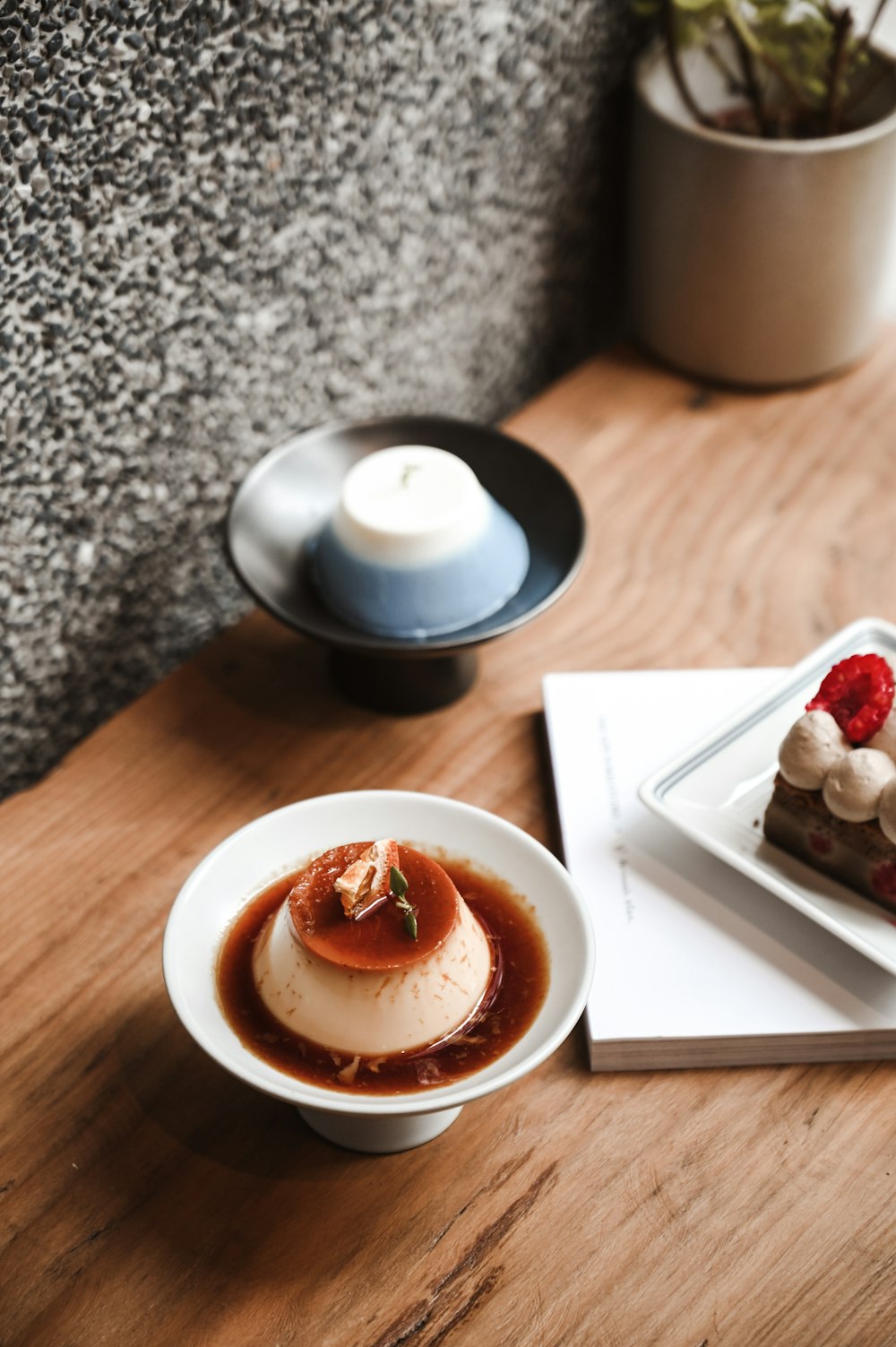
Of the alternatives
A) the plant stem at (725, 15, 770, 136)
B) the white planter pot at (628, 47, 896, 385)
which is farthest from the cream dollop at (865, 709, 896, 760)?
the plant stem at (725, 15, 770, 136)

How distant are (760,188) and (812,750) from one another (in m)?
0.55

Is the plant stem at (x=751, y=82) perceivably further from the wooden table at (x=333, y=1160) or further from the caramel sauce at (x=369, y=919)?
the caramel sauce at (x=369, y=919)

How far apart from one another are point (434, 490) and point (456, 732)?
18cm

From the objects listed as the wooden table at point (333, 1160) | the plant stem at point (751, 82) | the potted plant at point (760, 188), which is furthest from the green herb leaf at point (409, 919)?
the plant stem at point (751, 82)

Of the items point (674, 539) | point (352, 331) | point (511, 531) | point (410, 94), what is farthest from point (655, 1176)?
point (410, 94)

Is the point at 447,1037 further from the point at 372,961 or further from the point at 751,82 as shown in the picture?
the point at 751,82

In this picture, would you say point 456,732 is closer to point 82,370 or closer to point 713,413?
point 82,370

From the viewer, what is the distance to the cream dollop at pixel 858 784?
72 centimetres

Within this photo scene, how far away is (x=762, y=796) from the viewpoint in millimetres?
803

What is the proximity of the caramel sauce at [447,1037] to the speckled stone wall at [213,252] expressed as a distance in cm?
33

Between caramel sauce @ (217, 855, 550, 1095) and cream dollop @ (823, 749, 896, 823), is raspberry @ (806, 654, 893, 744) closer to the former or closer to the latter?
cream dollop @ (823, 749, 896, 823)

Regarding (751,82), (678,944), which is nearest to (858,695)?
(678,944)

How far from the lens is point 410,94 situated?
3.19 ft

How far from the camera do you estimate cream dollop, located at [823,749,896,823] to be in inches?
28.2
